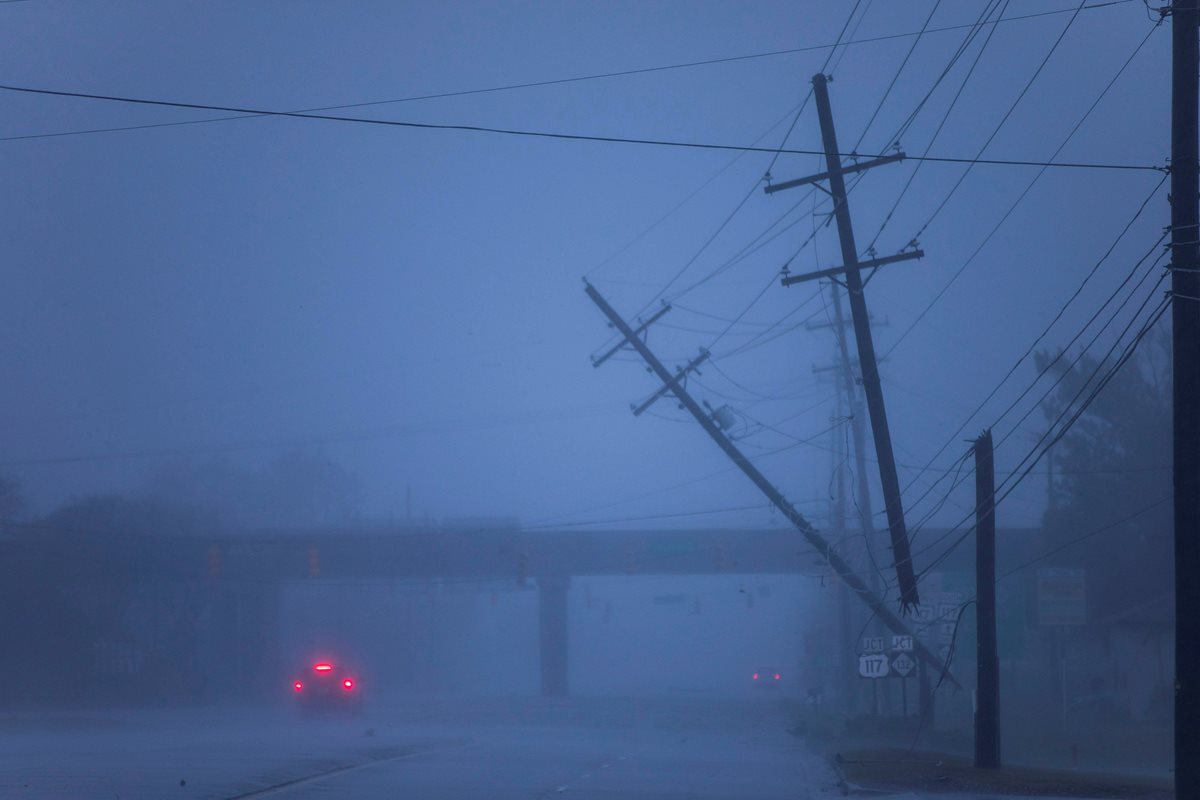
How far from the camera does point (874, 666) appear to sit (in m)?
30.5

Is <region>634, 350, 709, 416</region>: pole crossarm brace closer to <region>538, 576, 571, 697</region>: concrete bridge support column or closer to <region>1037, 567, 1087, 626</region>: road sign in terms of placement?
<region>1037, 567, 1087, 626</region>: road sign

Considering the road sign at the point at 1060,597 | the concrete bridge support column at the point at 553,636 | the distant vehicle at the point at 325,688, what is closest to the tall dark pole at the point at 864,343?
the road sign at the point at 1060,597

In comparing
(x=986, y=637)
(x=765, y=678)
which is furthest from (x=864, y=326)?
(x=765, y=678)

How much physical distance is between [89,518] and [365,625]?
33.3m

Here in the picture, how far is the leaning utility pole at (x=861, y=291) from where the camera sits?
25109 mm

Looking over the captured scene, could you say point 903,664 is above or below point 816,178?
below

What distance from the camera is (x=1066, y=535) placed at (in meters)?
55.7

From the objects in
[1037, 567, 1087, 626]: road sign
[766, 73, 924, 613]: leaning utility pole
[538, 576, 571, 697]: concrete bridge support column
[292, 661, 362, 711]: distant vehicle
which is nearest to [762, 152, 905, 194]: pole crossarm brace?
[766, 73, 924, 613]: leaning utility pole

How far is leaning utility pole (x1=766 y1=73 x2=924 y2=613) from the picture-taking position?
25109 millimetres

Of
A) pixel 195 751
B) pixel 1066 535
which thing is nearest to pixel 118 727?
pixel 195 751

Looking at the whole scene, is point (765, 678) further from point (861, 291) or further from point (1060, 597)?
point (861, 291)

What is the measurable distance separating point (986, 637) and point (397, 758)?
11.2 m

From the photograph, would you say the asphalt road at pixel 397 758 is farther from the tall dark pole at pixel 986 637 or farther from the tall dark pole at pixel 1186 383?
the tall dark pole at pixel 1186 383

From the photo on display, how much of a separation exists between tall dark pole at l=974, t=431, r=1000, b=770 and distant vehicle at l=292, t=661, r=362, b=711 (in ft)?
81.0
